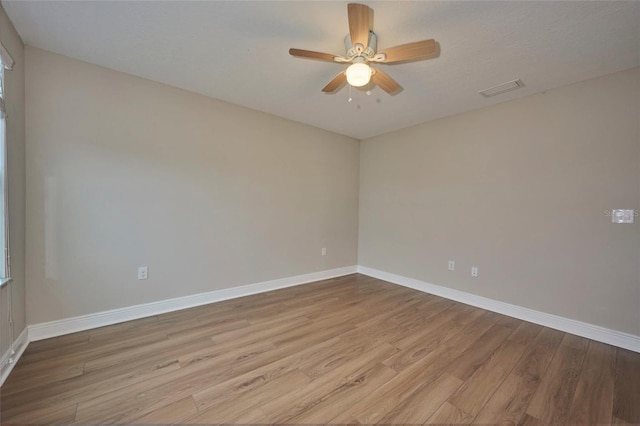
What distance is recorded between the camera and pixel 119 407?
1552 mm

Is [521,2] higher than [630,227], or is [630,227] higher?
[521,2]

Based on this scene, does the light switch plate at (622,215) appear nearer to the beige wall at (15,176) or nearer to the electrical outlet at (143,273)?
the electrical outlet at (143,273)

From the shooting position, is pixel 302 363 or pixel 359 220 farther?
pixel 359 220

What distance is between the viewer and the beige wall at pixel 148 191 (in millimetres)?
2285

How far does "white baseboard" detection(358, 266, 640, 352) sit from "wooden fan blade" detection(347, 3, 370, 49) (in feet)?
10.3

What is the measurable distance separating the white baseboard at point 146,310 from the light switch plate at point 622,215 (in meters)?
3.48

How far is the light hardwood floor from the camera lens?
5.04ft

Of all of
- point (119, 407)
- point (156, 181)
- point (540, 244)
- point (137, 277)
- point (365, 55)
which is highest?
point (365, 55)

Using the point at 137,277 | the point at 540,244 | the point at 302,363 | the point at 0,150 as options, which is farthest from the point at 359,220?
the point at 0,150

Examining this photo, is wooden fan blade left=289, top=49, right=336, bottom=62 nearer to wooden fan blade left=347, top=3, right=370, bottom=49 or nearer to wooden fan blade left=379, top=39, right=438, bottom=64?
wooden fan blade left=347, top=3, right=370, bottom=49

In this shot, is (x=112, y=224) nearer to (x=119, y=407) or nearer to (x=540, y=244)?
(x=119, y=407)

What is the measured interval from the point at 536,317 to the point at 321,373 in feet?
8.19

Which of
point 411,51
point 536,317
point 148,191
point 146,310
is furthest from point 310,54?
point 536,317

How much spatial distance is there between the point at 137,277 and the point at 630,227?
472cm
